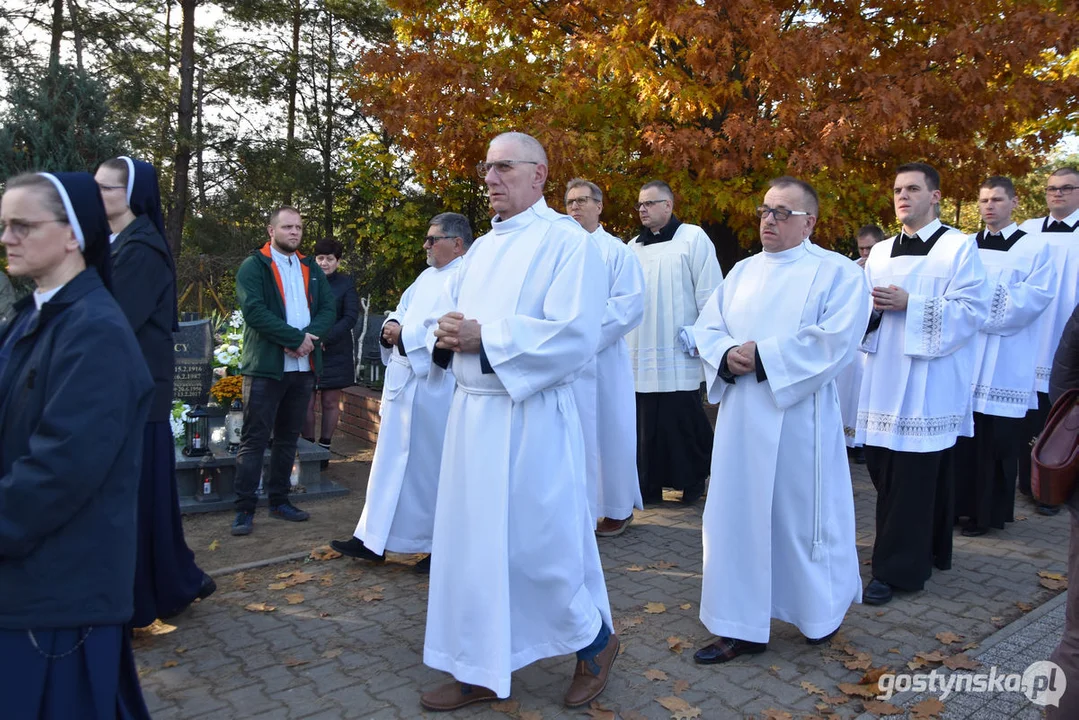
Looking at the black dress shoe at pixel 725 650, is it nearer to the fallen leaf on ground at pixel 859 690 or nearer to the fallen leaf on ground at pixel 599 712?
the fallen leaf on ground at pixel 859 690

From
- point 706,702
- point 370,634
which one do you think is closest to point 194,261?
point 370,634

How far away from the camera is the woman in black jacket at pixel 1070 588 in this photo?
283 cm

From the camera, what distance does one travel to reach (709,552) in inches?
175

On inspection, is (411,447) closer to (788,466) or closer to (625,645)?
(625,645)

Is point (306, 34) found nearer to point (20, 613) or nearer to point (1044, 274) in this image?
point (1044, 274)

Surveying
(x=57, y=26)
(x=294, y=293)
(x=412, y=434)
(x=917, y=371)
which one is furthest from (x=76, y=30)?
(x=917, y=371)

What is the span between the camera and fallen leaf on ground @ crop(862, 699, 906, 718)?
3.73 m

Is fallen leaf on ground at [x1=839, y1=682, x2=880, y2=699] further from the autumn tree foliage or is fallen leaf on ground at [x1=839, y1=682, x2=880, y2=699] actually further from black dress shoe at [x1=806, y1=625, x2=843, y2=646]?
the autumn tree foliage

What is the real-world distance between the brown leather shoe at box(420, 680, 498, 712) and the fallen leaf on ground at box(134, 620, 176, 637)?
1.63m

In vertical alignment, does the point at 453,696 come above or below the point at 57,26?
below

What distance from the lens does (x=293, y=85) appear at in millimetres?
19891

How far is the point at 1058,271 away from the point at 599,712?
584 cm

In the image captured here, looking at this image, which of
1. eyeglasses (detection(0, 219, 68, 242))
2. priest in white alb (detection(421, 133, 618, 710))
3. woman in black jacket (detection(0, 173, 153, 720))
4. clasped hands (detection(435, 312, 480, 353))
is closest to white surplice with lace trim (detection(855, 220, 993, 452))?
priest in white alb (detection(421, 133, 618, 710))

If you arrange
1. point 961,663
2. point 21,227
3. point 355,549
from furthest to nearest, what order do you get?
point 355,549, point 961,663, point 21,227
